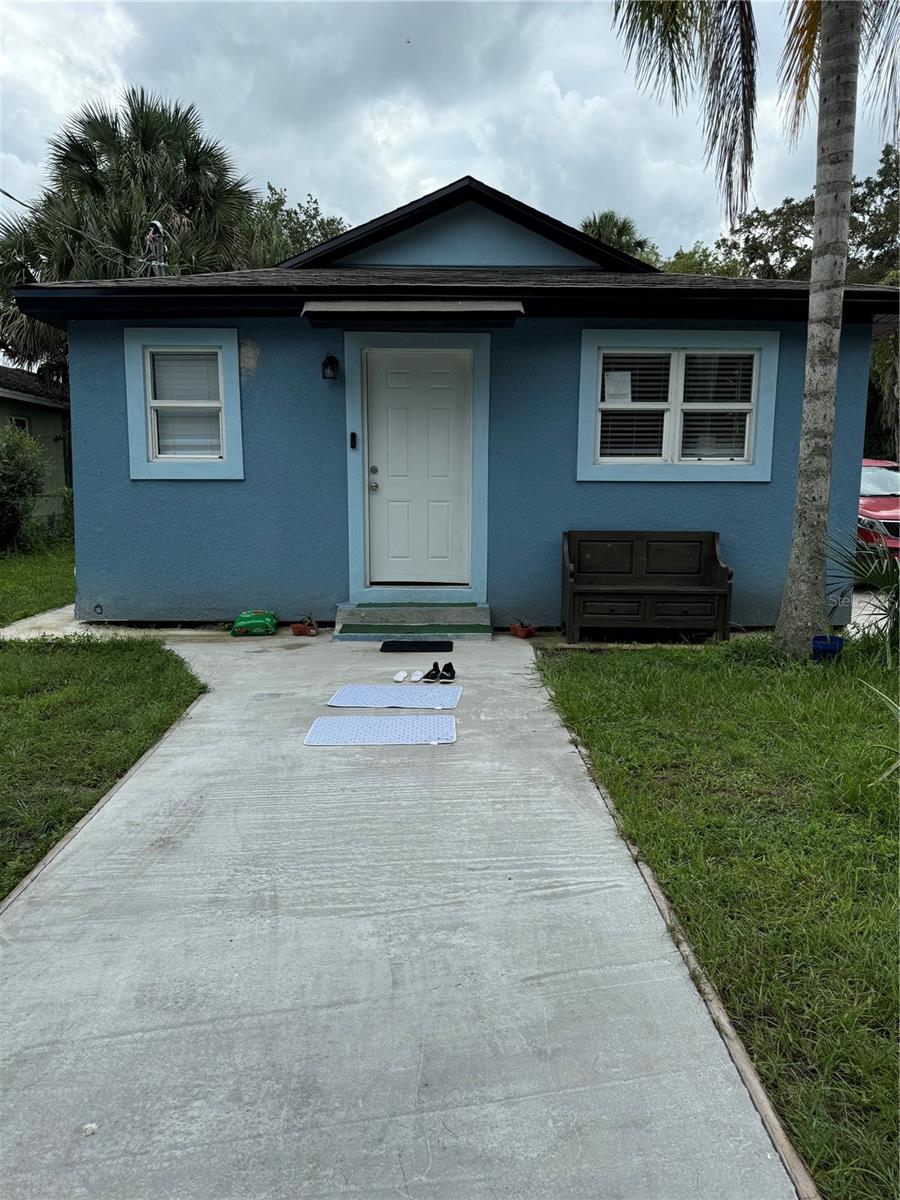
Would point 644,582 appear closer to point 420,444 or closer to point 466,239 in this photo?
point 420,444

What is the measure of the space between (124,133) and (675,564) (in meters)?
13.5

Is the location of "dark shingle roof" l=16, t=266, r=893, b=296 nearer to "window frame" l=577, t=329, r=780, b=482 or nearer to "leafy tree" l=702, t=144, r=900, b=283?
"window frame" l=577, t=329, r=780, b=482

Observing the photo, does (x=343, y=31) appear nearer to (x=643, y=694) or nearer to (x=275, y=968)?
(x=643, y=694)

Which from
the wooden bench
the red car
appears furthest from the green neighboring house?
the red car

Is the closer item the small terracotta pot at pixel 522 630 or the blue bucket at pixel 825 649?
the blue bucket at pixel 825 649

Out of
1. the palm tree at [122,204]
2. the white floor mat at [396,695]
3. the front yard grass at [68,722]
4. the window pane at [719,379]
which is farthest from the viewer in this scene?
the palm tree at [122,204]

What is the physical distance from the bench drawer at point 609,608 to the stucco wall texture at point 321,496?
669mm

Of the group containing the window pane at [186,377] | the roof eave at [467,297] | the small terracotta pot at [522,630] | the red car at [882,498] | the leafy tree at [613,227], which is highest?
the leafy tree at [613,227]

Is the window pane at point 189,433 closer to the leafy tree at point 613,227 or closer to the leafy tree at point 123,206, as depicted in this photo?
the leafy tree at point 123,206

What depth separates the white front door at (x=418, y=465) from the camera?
6.93m

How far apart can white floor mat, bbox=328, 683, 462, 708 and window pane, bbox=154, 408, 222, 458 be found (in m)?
2.99

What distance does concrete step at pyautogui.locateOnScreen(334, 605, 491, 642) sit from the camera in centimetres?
660

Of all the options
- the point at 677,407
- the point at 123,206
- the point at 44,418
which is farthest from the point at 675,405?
the point at 44,418

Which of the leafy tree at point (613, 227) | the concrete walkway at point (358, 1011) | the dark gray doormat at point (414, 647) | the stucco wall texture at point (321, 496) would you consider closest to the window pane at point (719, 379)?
the stucco wall texture at point (321, 496)
